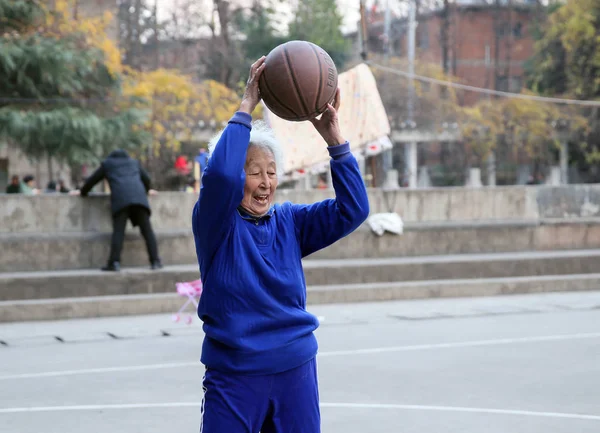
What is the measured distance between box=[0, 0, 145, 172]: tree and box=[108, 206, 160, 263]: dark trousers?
13125mm

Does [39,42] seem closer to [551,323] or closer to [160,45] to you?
[551,323]

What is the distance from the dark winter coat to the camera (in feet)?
48.2

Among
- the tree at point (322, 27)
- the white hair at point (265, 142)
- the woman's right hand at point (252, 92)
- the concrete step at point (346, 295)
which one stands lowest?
the concrete step at point (346, 295)

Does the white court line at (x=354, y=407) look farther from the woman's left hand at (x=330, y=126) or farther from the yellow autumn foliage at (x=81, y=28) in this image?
the yellow autumn foliage at (x=81, y=28)

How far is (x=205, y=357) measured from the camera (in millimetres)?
4102

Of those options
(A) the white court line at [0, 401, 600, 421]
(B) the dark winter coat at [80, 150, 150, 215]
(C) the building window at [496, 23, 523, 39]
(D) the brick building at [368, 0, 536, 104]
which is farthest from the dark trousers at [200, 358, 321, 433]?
(D) the brick building at [368, 0, 536, 104]

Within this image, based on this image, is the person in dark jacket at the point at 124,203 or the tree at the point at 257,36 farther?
the tree at the point at 257,36

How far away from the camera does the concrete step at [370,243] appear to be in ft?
49.5

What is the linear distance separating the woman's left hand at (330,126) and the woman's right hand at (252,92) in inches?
10.9

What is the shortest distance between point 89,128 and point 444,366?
19.7 metres

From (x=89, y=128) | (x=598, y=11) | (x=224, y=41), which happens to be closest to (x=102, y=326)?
(x=89, y=128)

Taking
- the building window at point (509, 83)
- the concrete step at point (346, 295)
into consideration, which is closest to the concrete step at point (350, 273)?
the concrete step at point (346, 295)

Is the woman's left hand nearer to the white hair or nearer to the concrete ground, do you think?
the white hair

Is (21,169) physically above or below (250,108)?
below
